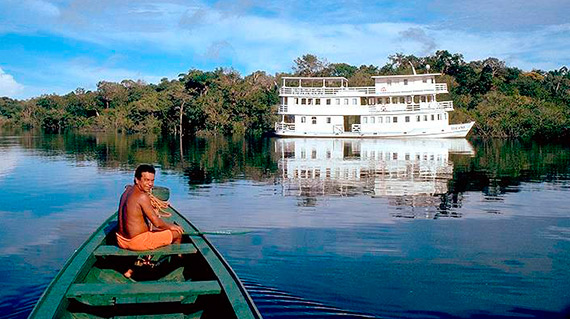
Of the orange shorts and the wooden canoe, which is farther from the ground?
the orange shorts

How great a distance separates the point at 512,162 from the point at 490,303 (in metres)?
18.4

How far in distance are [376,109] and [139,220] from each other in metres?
39.0

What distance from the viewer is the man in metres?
5.73

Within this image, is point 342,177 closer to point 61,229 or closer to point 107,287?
point 61,229

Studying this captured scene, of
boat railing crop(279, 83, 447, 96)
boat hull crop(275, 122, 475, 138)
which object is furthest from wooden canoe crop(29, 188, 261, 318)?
boat hull crop(275, 122, 475, 138)

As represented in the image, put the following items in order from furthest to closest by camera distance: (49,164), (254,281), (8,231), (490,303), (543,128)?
(543,128) < (49,164) < (8,231) < (254,281) < (490,303)

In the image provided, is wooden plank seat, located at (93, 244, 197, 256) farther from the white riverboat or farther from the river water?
the white riverboat

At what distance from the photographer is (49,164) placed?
2233 cm

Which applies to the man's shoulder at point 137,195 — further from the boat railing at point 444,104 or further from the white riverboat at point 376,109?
the boat railing at point 444,104

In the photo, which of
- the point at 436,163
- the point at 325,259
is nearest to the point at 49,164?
the point at 436,163

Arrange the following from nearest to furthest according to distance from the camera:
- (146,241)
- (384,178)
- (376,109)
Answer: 1. (146,241)
2. (384,178)
3. (376,109)

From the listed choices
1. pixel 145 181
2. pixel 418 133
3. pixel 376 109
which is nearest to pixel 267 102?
pixel 376 109

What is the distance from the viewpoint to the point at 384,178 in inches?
696

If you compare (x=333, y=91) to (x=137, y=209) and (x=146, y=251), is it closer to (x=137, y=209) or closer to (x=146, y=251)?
(x=137, y=209)
